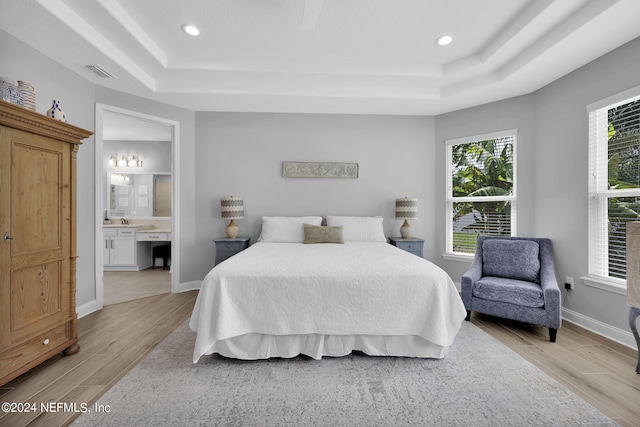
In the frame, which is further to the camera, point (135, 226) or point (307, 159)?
Result: point (135, 226)

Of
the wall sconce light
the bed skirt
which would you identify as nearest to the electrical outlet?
the bed skirt

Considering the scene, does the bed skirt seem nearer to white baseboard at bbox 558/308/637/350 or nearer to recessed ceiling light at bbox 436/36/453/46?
white baseboard at bbox 558/308/637/350

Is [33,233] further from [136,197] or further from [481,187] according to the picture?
[481,187]

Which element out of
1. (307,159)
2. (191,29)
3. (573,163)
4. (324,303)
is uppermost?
(191,29)

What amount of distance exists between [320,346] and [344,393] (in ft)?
1.30

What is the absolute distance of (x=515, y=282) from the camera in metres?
2.89

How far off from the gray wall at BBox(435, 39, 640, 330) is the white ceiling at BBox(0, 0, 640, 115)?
0.15m

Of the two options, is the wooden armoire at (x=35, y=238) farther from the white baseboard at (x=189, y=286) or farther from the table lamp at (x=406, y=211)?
the table lamp at (x=406, y=211)

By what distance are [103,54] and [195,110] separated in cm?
145

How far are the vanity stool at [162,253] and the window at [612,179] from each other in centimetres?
619

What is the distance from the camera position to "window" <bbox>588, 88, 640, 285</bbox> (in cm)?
250

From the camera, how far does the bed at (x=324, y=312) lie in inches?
81.2

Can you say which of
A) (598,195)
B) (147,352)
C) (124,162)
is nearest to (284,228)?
(147,352)

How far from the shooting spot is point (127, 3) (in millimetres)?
2400
